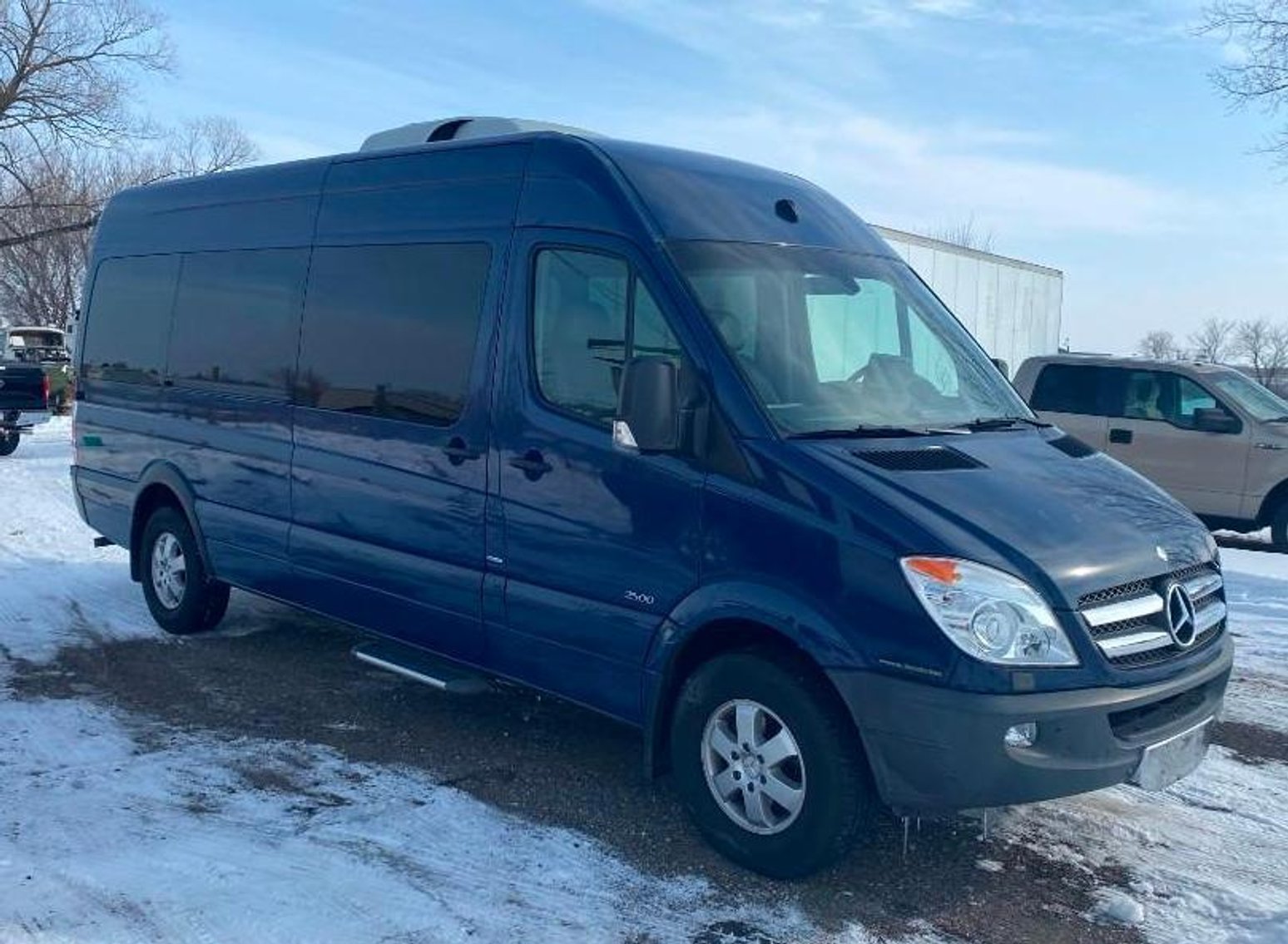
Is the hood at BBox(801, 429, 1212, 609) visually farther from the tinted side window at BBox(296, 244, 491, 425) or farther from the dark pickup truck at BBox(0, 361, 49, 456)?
the dark pickup truck at BBox(0, 361, 49, 456)

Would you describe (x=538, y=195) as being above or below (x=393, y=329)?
above

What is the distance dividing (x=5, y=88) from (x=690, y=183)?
36.1m

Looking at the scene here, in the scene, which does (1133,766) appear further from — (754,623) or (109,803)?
(109,803)

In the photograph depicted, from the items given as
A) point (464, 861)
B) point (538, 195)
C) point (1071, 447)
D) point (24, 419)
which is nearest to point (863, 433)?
point (1071, 447)

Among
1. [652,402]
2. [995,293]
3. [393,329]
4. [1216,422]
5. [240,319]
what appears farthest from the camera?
[995,293]

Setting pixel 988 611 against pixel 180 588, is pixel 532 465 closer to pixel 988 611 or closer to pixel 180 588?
pixel 988 611

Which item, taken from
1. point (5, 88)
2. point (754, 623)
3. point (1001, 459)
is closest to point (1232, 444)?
point (1001, 459)

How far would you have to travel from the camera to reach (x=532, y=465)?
197 inches

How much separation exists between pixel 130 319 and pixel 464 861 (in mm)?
4924

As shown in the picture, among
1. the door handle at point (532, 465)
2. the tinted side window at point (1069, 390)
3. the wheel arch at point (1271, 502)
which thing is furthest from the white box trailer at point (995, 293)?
the door handle at point (532, 465)

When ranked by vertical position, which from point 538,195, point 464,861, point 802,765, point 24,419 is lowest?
point 464,861

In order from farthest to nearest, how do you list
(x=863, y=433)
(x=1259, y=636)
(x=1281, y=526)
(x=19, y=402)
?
(x=19, y=402) → (x=1281, y=526) → (x=1259, y=636) → (x=863, y=433)

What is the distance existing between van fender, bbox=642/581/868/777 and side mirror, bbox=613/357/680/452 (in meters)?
0.54

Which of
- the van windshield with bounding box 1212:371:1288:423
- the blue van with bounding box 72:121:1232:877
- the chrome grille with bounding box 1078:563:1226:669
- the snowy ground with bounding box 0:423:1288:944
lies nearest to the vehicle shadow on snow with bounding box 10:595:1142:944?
the snowy ground with bounding box 0:423:1288:944
